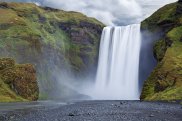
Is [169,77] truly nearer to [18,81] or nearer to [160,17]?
[18,81]

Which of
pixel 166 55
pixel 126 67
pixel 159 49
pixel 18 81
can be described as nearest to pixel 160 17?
pixel 159 49

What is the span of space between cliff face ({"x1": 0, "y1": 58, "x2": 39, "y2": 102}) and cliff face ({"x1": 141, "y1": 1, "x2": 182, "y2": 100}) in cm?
4693

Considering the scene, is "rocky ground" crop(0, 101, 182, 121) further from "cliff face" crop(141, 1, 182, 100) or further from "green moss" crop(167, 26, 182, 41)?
"green moss" crop(167, 26, 182, 41)

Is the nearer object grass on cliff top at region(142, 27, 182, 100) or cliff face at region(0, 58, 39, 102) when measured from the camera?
grass on cliff top at region(142, 27, 182, 100)

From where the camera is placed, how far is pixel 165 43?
167375mm

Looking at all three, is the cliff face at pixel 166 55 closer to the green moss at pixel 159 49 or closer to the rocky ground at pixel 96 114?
the green moss at pixel 159 49

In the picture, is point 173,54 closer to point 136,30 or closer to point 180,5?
point 180,5

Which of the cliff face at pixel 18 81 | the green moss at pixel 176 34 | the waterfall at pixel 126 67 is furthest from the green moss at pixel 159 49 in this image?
the cliff face at pixel 18 81

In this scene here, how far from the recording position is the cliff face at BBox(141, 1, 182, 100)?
5098 inches

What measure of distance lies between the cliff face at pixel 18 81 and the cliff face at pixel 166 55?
46.9 metres

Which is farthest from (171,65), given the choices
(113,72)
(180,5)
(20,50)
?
(20,50)

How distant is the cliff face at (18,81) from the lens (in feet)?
491

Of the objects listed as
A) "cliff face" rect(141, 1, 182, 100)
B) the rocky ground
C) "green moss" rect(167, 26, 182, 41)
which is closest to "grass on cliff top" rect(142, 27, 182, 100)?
"cliff face" rect(141, 1, 182, 100)

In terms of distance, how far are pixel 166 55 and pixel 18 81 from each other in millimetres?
60553
